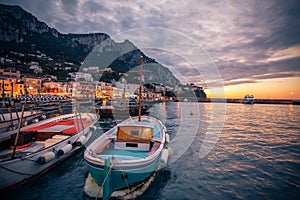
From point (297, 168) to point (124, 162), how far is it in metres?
11.2

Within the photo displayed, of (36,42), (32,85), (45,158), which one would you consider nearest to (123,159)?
(45,158)

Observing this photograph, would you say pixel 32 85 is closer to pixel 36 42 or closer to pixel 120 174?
pixel 120 174

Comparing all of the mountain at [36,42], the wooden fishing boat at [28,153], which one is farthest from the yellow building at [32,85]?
the wooden fishing boat at [28,153]

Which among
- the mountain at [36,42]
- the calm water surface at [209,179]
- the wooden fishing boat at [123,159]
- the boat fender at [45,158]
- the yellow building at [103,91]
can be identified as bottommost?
the calm water surface at [209,179]

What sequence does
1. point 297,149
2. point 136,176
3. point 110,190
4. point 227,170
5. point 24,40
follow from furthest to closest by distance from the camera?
point 24,40 < point 297,149 < point 227,170 < point 136,176 < point 110,190

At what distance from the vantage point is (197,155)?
→ 11.4m

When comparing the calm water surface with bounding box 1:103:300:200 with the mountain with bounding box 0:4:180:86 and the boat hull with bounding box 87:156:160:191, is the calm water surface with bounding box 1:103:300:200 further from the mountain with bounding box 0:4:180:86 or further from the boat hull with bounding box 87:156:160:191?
the mountain with bounding box 0:4:180:86

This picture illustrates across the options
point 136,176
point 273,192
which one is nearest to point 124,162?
point 136,176

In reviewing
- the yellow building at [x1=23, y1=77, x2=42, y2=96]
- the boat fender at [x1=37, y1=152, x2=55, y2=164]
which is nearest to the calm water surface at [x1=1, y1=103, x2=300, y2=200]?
the boat fender at [x1=37, y1=152, x2=55, y2=164]

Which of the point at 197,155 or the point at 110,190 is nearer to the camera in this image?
the point at 110,190

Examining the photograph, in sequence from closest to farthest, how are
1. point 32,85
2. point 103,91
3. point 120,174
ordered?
point 120,174 → point 32,85 → point 103,91

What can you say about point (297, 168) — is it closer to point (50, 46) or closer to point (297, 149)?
point (297, 149)

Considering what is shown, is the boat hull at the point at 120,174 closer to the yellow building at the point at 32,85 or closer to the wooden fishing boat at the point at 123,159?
the wooden fishing boat at the point at 123,159

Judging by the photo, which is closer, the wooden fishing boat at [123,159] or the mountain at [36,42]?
the wooden fishing boat at [123,159]
